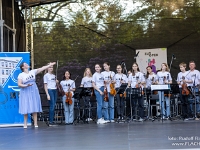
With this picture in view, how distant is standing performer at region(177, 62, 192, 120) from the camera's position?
13094mm

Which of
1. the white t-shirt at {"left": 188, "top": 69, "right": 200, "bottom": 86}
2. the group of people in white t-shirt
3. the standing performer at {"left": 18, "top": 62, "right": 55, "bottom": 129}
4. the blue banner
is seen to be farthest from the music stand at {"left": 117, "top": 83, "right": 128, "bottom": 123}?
the blue banner

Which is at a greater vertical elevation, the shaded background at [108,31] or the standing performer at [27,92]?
the shaded background at [108,31]

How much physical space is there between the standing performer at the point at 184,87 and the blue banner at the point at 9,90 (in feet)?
14.7

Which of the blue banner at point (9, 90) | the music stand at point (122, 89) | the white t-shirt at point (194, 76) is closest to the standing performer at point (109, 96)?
the music stand at point (122, 89)

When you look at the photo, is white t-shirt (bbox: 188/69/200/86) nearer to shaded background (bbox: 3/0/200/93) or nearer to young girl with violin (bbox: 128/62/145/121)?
young girl with violin (bbox: 128/62/145/121)

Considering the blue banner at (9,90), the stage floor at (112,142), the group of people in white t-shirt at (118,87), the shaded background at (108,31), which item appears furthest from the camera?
the shaded background at (108,31)

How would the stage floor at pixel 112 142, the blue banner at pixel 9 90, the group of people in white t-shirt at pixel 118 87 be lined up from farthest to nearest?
the group of people in white t-shirt at pixel 118 87 → the blue banner at pixel 9 90 → the stage floor at pixel 112 142

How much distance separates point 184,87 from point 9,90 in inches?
187

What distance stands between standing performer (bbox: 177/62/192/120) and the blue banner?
4.47 metres

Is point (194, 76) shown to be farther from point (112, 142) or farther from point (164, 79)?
point (112, 142)

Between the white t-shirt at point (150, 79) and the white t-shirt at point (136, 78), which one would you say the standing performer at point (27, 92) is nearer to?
the white t-shirt at point (136, 78)

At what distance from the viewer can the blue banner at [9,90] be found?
41.6ft

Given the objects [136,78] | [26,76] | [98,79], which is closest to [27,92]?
[26,76]

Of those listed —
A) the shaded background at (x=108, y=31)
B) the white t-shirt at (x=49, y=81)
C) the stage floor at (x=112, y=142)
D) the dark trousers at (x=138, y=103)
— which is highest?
the shaded background at (x=108, y=31)
